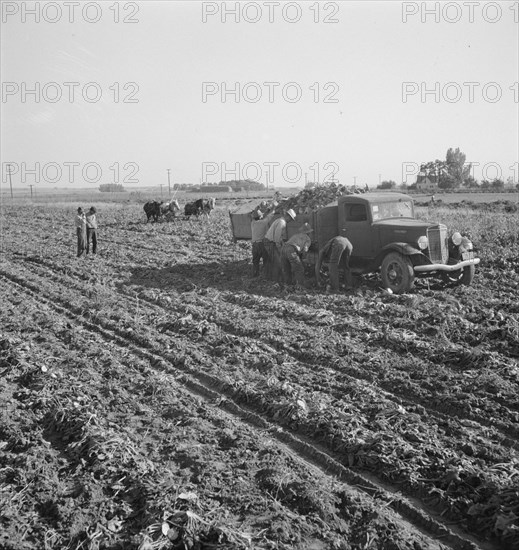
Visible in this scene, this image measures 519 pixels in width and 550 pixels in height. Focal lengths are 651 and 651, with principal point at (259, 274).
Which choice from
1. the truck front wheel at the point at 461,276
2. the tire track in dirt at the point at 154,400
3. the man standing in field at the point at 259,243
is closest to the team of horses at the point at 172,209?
the man standing in field at the point at 259,243

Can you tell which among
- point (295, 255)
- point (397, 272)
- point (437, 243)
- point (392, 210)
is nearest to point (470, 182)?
point (392, 210)

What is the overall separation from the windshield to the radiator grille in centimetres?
117

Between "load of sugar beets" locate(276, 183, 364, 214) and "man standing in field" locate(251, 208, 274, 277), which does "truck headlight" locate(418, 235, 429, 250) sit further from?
"man standing in field" locate(251, 208, 274, 277)

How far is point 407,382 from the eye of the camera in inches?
280

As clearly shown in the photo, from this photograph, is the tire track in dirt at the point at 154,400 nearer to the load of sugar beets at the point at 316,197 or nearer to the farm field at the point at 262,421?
the farm field at the point at 262,421

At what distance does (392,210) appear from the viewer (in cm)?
1318

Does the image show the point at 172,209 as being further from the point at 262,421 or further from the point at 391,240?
the point at 262,421

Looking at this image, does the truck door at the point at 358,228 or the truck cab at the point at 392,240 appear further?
the truck door at the point at 358,228

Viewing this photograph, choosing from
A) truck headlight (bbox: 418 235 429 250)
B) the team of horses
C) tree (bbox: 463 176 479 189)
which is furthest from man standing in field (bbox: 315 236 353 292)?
tree (bbox: 463 176 479 189)

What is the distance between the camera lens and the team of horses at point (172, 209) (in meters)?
30.4

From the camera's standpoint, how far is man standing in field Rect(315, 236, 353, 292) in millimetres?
12430

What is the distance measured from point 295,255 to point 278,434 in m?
7.25

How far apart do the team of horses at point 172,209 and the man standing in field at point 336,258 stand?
18.7m

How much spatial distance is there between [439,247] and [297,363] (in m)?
5.41
